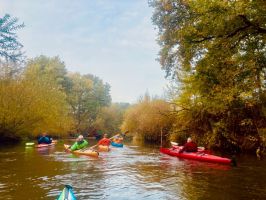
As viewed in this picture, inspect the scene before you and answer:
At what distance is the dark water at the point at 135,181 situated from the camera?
902cm

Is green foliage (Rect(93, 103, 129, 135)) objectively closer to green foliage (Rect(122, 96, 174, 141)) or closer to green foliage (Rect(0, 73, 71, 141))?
green foliage (Rect(122, 96, 174, 141))

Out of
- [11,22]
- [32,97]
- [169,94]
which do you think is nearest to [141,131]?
[169,94]

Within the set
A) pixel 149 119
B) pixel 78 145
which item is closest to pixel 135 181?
pixel 78 145

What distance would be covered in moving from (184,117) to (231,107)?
14.4 feet

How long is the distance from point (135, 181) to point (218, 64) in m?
6.52

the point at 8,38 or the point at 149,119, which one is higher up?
the point at 8,38

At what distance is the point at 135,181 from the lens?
1102 cm

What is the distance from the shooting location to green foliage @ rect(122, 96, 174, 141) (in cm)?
3238

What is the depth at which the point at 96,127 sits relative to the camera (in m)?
57.0

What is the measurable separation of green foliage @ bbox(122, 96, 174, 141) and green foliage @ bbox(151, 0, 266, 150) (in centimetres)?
750

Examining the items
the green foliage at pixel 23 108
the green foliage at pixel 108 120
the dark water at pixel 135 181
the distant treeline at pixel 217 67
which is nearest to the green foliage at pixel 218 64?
the distant treeline at pixel 217 67

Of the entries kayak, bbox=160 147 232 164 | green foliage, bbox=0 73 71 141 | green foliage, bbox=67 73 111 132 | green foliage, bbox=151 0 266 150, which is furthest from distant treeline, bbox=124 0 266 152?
green foliage, bbox=67 73 111 132

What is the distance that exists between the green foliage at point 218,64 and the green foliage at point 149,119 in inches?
295

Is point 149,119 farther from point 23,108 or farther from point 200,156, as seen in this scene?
point 200,156
